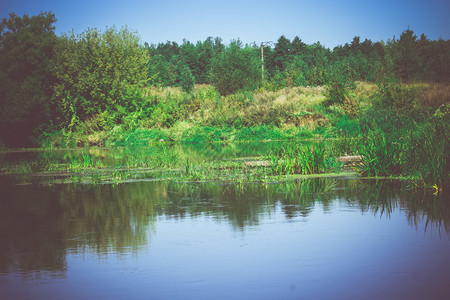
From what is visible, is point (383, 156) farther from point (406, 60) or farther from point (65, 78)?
point (406, 60)

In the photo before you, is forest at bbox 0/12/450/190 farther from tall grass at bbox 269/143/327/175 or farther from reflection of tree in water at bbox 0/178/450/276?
reflection of tree in water at bbox 0/178/450/276

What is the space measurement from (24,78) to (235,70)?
61.8ft

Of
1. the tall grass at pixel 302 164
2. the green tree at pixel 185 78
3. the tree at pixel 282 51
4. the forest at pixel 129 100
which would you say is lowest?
the tall grass at pixel 302 164

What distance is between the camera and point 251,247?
6379mm

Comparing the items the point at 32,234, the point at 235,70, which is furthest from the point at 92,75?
the point at 32,234

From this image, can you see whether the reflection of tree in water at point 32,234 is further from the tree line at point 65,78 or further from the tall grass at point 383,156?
the tree line at point 65,78

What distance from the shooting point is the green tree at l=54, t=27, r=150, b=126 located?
131 feet

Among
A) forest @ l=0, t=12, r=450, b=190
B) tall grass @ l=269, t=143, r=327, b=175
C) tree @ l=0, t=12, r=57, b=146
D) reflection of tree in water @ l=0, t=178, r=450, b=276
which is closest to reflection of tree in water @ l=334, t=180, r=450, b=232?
reflection of tree in water @ l=0, t=178, r=450, b=276

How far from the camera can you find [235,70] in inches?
1953

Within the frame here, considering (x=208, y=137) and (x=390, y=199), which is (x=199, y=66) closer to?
(x=208, y=137)

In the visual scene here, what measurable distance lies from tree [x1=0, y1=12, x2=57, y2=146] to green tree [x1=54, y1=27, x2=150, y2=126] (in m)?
1.12

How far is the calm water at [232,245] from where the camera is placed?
16.2 feet

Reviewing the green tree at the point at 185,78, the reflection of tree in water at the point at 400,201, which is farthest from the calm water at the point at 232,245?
the green tree at the point at 185,78

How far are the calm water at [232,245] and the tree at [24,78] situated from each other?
28658mm
